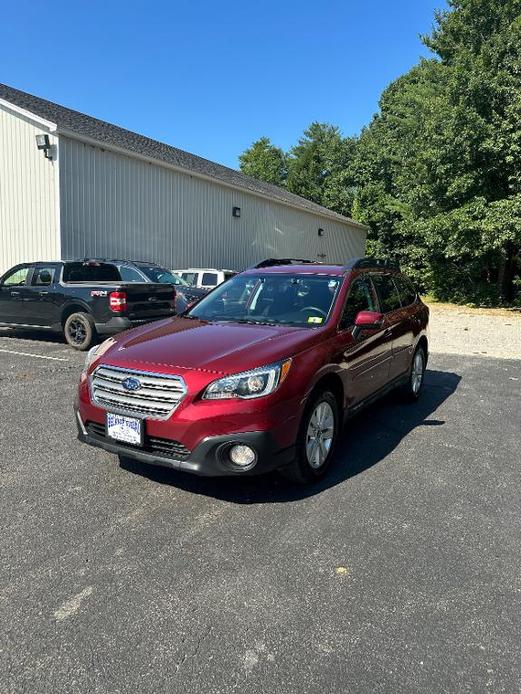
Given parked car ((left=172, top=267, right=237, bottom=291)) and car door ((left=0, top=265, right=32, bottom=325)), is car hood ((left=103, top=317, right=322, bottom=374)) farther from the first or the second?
parked car ((left=172, top=267, right=237, bottom=291))

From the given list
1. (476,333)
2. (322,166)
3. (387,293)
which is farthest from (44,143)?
(322,166)

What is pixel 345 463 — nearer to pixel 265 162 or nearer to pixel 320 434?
pixel 320 434

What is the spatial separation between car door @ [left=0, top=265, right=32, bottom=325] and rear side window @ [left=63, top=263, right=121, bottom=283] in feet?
3.09

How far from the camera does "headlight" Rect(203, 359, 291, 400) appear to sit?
3.50 meters

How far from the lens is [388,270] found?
20.2 feet

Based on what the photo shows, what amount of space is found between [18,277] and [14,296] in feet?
1.51

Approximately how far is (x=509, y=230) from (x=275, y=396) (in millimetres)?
18233

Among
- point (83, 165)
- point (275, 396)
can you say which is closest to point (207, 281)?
point (83, 165)

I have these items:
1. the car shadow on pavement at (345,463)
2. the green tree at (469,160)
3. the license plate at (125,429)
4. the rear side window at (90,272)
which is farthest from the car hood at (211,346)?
the green tree at (469,160)

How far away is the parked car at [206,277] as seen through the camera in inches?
543

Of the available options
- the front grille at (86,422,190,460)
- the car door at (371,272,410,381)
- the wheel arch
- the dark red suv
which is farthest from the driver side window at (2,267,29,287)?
A: the front grille at (86,422,190,460)

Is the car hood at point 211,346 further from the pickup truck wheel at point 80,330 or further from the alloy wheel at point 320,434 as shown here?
the pickup truck wheel at point 80,330

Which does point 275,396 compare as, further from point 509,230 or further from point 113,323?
point 509,230

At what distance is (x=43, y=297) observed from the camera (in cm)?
1027
